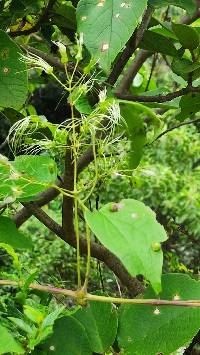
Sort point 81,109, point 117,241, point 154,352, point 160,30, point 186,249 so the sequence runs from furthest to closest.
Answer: point 186,249
point 160,30
point 81,109
point 154,352
point 117,241

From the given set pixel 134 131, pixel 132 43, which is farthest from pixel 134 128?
pixel 132 43

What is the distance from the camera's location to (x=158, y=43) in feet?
3.11

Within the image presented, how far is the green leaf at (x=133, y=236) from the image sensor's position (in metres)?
0.52

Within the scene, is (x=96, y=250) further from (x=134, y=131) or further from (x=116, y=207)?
(x=116, y=207)

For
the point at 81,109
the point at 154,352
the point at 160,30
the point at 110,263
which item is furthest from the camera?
the point at 110,263

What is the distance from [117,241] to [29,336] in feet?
0.52

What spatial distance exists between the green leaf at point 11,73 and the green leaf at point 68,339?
0.35 metres

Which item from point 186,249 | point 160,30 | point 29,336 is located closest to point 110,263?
point 160,30

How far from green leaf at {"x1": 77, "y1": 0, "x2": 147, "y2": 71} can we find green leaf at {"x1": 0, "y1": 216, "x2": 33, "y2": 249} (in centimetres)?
21

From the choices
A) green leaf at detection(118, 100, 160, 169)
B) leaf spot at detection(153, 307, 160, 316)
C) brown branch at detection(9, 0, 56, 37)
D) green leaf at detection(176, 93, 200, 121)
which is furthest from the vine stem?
brown branch at detection(9, 0, 56, 37)

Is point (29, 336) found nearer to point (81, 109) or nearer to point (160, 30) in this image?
point (81, 109)

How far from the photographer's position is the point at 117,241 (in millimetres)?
526

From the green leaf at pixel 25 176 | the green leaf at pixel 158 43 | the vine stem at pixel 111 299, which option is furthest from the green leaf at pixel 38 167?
the green leaf at pixel 158 43

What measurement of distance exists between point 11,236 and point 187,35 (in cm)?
35
